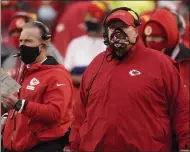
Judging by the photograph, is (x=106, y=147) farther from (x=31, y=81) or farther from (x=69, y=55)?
(x=69, y=55)

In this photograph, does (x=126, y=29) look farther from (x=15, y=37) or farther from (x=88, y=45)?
(x=88, y=45)

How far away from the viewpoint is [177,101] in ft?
26.7

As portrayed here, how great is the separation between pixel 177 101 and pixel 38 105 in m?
1.39

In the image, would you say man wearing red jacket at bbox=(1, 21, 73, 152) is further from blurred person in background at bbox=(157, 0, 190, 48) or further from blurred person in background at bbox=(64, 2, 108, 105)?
blurred person in background at bbox=(157, 0, 190, 48)

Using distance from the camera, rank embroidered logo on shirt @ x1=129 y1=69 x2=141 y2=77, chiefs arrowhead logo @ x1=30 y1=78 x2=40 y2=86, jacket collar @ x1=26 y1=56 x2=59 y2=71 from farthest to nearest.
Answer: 1. jacket collar @ x1=26 y1=56 x2=59 y2=71
2. chiefs arrowhead logo @ x1=30 y1=78 x2=40 y2=86
3. embroidered logo on shirt @ x1=129 y1=69 x2=141 y2=77

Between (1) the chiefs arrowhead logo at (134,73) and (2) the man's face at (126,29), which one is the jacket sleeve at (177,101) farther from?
(2) the man's face at (126,29)

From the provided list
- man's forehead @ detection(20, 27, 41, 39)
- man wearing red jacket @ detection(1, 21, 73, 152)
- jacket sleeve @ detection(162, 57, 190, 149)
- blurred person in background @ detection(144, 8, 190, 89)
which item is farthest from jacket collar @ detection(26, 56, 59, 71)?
jacket sleeve @ detection(162, 57, 190, 149)

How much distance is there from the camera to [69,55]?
510 inches

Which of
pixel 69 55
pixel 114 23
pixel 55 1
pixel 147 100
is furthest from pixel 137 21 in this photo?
pixel 55 1

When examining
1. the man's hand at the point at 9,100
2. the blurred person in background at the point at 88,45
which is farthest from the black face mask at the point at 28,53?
the blurred person in background at the point at 88,45

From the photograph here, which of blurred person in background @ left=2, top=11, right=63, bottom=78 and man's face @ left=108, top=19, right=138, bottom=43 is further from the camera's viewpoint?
blurred person in background @ left=2, top=11, right=63, bottom=78

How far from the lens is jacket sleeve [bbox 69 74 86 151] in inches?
335

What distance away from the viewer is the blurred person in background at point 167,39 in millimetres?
9508

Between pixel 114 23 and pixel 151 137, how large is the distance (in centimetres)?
112
